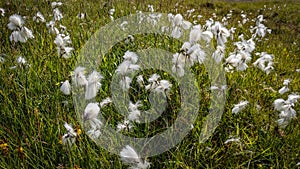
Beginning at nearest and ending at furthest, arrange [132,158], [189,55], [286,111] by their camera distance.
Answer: [132,158], [189,55], [286,111]

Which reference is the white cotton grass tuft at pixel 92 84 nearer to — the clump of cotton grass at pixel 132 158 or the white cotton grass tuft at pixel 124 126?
the white cotton grass tuft at pixel 124 126

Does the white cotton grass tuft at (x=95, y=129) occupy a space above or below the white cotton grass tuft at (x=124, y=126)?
above

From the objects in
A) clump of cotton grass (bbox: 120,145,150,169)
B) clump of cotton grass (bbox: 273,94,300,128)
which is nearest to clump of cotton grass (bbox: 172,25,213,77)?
clump of cotton grass (bbox: 273,94,300,128)

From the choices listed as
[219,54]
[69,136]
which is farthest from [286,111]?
[69,136]

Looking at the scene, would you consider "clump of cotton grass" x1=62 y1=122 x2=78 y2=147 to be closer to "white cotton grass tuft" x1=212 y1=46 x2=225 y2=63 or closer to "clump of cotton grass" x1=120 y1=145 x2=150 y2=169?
"clump of cotton grass" x1=120 y1=145 x2=150 y2=169

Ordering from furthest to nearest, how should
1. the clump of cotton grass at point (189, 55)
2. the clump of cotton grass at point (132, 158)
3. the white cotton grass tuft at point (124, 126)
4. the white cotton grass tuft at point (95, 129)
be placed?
the clump of cotton grass at point (189, 55) → the white cotton grass tuft at point (124, 126) → the white cotton grass tuft at point (95, 129) → the clump of cotton grass at point (132, 158)

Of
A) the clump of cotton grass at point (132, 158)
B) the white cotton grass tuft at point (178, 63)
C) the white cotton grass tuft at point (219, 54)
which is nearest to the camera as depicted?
the clump of cotton grass at point (132, 158)

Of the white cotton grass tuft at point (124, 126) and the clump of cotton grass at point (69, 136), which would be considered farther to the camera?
the white cotton grass tuft at point (124, 126)

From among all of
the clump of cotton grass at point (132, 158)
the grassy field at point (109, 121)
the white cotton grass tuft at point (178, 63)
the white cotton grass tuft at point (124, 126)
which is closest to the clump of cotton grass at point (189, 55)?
the white cotton grass tuft at point (178, 63)

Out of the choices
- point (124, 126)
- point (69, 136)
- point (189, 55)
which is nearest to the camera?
point (69, 136)

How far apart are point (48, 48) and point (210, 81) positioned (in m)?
1.74

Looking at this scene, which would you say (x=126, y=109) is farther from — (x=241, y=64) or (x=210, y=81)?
(x=241, y=64)

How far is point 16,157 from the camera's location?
5.56 ft

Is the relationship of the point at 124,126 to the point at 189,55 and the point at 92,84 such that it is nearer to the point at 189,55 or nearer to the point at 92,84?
the point at 92,84
